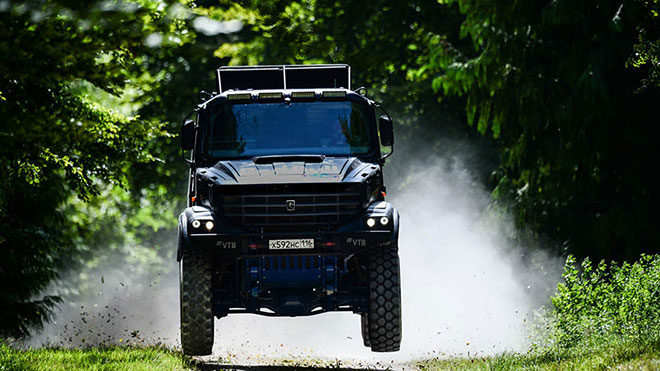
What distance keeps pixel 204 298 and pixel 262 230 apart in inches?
41.3

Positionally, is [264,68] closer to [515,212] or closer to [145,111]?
[515,212]

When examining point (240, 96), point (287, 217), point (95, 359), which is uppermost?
point (240, 96)

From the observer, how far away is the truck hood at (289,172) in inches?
416

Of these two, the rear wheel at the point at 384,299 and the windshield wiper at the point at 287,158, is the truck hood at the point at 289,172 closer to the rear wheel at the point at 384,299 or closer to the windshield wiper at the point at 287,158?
the windshield wiper at the point at 287,158

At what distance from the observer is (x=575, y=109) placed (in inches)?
575

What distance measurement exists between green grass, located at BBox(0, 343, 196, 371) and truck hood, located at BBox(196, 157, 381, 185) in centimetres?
217

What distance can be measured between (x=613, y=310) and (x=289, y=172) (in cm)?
408

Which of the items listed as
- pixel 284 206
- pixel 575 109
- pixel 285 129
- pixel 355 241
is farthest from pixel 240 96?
pixel 575 109

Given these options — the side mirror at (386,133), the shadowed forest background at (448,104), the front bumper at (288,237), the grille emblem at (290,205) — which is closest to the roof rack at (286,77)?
the shadowed forest background at (448,104)

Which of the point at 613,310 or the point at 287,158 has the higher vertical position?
the point at 287,158

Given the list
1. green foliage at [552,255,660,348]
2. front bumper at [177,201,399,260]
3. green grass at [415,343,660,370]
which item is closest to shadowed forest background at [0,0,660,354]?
front bumper at [177,201,399,260]

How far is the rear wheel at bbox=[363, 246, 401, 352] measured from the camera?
10844mm

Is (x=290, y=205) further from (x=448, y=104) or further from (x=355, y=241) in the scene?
(x=448, y=104)

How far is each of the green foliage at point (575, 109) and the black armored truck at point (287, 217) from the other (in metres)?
4.39
